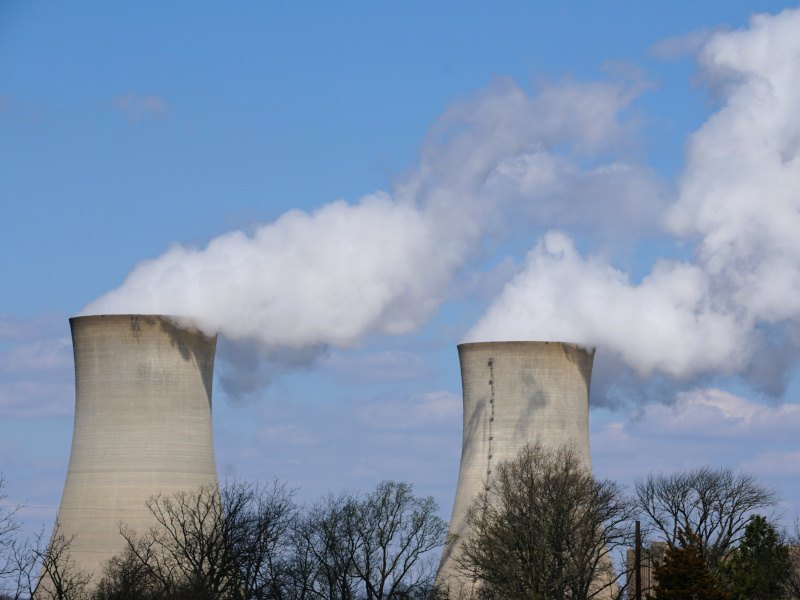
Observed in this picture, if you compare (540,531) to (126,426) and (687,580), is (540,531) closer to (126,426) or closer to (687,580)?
(687,580)

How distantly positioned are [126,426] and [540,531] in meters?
7.75

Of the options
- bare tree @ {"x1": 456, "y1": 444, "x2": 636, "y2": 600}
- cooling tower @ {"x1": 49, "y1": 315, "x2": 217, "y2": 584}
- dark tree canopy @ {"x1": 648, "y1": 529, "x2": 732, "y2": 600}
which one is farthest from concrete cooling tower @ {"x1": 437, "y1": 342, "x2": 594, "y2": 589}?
cooling tower @ {"x1": 49, "y1": 315, "x2": 217, "y2": 584}

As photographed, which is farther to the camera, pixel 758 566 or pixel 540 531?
pixel 758 566

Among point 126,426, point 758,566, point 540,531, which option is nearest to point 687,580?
point 540,531

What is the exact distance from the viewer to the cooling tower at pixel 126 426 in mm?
31641

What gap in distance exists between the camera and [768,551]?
3722 cm

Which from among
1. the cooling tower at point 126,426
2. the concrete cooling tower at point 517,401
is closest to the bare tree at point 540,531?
the concrete cooling tower at point 517,401

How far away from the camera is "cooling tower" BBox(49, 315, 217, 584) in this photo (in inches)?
1246

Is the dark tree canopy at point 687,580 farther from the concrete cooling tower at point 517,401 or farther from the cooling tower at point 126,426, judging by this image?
the cooling tower at point 126,426

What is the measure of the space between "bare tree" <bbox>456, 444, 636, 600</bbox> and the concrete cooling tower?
0.30 metres

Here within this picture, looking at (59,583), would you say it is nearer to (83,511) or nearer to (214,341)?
(83,511)

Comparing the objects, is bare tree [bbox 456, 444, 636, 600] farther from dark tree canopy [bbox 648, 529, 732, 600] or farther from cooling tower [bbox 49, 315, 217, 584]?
cooling tower [bbox 49, 315, 217, 584]

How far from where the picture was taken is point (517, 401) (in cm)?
3372

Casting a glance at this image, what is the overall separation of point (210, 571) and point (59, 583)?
2735 millimetres
